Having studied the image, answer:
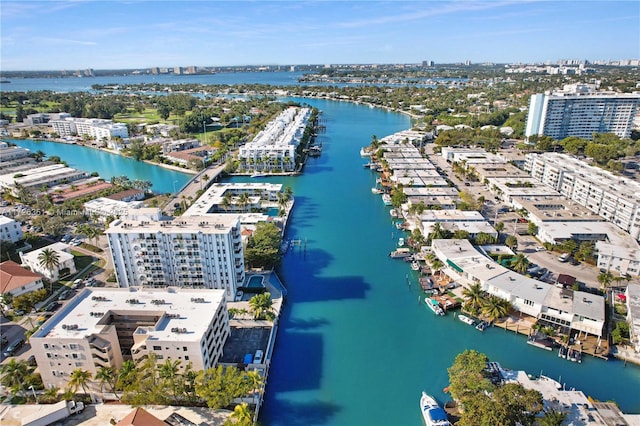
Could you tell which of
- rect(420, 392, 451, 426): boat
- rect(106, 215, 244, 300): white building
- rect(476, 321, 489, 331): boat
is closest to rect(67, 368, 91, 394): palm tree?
rect(106, 215, 244, 300): white building

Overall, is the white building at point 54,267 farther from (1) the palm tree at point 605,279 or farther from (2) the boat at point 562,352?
(1) the palm tree at point 605,279

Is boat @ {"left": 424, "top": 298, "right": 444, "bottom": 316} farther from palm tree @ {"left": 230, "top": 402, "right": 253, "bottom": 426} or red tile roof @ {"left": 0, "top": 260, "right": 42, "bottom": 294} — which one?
red tile roof @ {"left": 0, "top": 260, "right": 42, "bottom": 294}

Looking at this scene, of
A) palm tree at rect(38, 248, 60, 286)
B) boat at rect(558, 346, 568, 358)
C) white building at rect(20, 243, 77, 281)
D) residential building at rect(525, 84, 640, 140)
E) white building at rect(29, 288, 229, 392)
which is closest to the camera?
white building at rect(29, 288, 229, 392)

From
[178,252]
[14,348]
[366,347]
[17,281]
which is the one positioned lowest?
[366,347]

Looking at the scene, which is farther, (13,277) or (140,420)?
(13,277)

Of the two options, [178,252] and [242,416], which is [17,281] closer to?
[178,252]

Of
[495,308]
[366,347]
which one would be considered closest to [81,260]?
[366,347]
